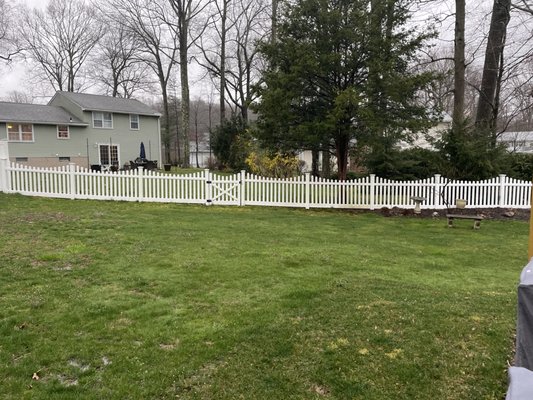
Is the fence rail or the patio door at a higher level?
the patio door

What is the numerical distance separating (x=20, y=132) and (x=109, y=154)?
6015mm

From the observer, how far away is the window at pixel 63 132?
2848cm

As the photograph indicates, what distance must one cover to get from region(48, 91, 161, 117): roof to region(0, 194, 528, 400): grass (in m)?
24.5

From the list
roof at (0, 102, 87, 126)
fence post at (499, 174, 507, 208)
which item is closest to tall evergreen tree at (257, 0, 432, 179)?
fence post at (499, 174, 507, 208)

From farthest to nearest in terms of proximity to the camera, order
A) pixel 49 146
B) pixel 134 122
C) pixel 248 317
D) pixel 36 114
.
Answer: pixel 134 122
pixel 49 146
pixel 36 114
pixel 248 317

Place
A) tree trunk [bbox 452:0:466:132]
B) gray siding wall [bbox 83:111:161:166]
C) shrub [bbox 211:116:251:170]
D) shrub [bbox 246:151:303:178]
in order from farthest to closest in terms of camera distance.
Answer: gray siding wall [bbox 83:111:161:166]
shrub [bbox 211:116:251:170]
shrub [bbox 246:151:303:178]
tree trunk [bbox 452:0:466:132]

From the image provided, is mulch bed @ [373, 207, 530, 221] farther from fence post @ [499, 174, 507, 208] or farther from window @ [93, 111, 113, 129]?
Result: window @ [93, 111, 113, 129]

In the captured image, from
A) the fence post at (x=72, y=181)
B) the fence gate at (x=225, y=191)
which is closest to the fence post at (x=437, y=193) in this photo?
the fence gate at (x=225, y=191)

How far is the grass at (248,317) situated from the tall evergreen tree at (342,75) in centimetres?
530

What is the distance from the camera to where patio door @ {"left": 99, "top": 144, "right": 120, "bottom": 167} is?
101 ft

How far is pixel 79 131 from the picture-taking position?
1162 inches

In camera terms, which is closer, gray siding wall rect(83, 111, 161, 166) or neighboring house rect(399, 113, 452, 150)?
neighboring house rect(399, 113, 452, 150)

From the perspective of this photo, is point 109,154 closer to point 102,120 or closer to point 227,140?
point 102,120

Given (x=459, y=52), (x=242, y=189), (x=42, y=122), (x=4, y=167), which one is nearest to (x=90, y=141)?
(x=42, y=122)
